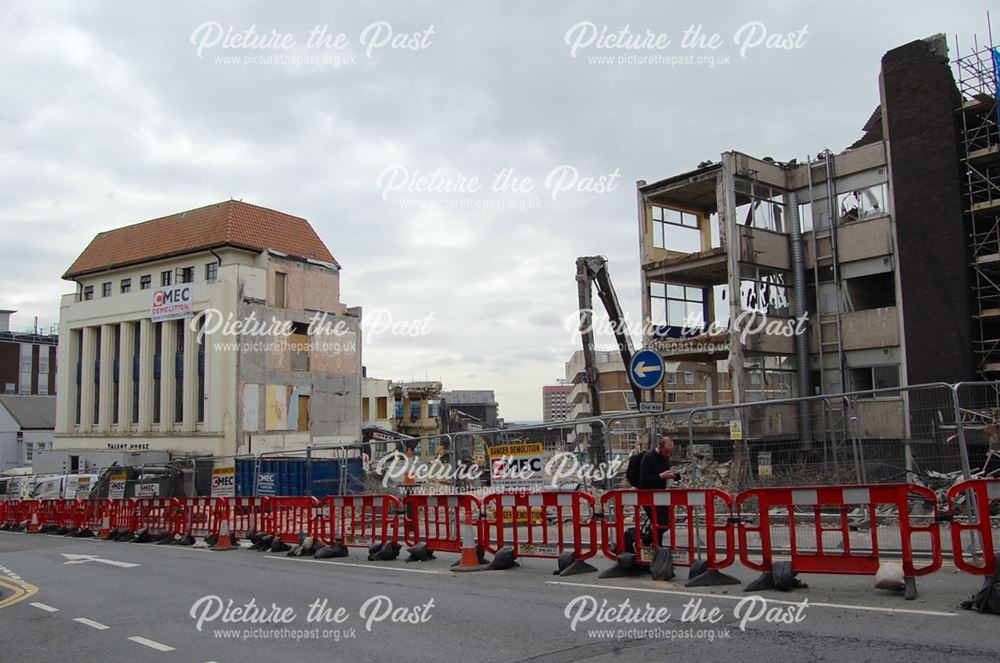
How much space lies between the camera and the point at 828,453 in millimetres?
12453

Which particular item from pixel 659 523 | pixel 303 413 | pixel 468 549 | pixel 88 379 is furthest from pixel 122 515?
→ pixel 88 379

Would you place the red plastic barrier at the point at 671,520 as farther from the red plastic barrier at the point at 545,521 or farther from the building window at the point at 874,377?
the building window at the point at 874,377

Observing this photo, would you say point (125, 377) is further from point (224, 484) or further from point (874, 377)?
point (874, 377)

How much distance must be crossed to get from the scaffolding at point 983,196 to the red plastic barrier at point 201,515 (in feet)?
80.2

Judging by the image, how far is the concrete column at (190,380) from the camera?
4834 cm

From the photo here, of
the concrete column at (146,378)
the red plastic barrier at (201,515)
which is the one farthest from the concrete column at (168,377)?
the red plastic barrier at (201,515)

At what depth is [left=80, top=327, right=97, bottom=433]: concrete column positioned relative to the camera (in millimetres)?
55219

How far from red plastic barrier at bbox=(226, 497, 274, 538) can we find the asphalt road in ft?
14.7

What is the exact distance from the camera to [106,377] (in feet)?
178

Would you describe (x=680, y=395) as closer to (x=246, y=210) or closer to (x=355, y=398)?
(x=355, y=398)

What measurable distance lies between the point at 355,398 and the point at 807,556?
48.5m

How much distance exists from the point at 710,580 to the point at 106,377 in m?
52.8

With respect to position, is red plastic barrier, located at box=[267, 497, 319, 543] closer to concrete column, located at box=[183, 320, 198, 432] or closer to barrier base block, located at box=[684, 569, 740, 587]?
barrier base block, located at box=[684, 569, 740, 587]

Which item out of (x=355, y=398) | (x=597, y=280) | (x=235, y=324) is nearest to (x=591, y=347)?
(x=597, y=280)
